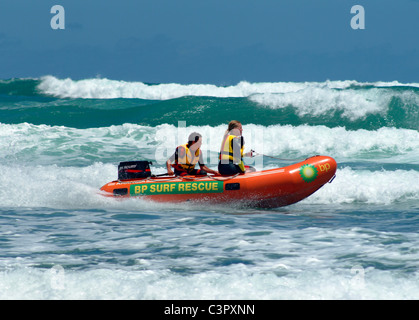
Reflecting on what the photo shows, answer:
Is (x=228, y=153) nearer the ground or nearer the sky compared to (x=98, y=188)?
→ nearer the sky

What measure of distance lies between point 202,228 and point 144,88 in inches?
1095

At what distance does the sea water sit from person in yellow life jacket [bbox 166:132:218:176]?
0.59 meters

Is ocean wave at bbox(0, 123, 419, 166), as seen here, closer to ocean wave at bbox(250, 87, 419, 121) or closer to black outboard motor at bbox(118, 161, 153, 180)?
ocean wave at bbox(250, 87, 419, 121)

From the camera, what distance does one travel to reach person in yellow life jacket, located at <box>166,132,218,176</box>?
7898 millimetres

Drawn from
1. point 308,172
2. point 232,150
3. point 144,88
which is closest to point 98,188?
point 232,150

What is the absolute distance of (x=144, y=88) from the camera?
33.2 meters

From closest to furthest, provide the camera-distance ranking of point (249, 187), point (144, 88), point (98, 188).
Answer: point (249, 187) < point (98, 188) < point (144, 88)

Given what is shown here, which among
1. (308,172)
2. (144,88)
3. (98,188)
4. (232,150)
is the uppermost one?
(144,88)

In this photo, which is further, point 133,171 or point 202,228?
point 133,171

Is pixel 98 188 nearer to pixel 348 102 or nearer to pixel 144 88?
pixel 348 102

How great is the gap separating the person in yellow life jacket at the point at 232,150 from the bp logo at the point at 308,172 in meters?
0.83
